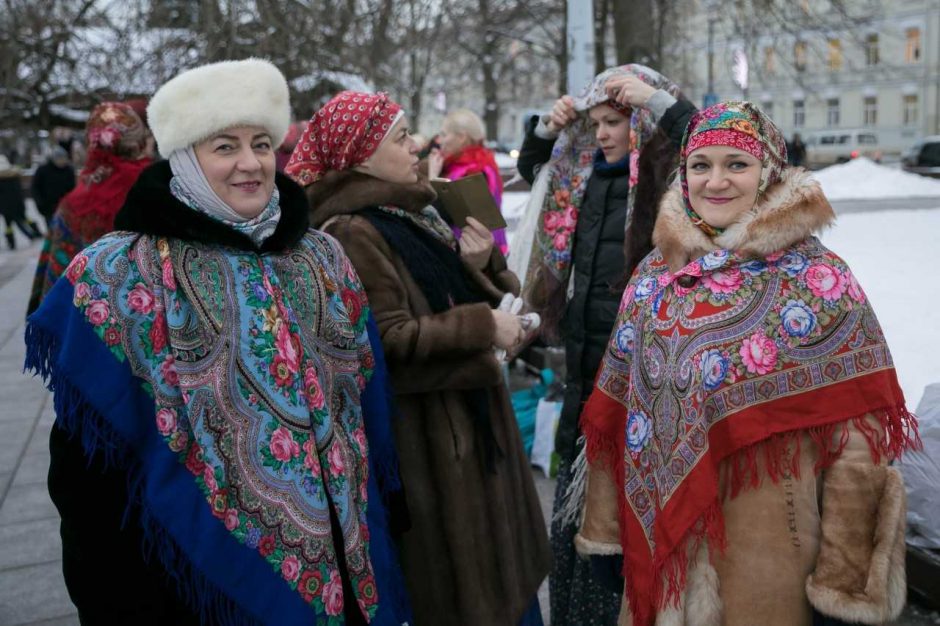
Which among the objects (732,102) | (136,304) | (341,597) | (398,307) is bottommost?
(341,597)

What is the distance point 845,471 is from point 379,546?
45.2 inches

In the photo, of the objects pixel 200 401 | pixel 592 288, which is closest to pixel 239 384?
pixel 200 401

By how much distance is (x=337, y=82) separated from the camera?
39.4ft

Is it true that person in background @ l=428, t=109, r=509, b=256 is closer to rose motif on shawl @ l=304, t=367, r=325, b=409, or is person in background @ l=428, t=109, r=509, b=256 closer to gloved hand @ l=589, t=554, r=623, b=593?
gloved hand @ l=589, t=554, r=623, b=593

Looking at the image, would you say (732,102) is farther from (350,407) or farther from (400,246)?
(350,407)

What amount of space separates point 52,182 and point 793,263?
626 inches

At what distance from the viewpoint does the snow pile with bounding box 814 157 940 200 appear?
18.9 m

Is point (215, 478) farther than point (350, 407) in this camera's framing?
No

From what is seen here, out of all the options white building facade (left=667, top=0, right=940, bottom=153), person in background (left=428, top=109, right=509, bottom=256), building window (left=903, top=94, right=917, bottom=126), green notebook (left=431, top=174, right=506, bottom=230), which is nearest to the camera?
green notebook (left=431, top=174, right=506, bottom=230)

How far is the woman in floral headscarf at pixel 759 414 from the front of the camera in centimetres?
194

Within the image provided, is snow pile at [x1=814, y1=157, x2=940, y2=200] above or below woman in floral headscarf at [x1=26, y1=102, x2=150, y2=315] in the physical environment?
below

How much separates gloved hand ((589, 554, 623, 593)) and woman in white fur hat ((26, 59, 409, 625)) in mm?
696

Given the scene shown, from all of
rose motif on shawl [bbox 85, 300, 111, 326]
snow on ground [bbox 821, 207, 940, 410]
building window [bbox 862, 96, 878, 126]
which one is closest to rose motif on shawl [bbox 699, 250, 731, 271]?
rose motif on shawl [bbox 85, 300, 111, 326]

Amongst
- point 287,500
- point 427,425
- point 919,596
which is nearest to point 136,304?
point 287,500
